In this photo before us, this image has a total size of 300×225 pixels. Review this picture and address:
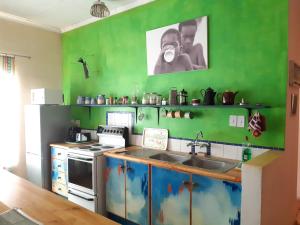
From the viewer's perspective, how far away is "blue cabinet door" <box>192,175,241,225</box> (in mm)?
1937

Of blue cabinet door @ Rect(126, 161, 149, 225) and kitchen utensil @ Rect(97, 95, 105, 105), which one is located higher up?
kitchen utensil @ Rect(97, 95, 105, 105)

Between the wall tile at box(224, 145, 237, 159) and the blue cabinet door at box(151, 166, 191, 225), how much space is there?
1.95 ft

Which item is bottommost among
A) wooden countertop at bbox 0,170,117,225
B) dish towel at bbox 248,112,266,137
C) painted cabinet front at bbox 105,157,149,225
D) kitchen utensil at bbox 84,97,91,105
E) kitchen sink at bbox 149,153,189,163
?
painted cabinet front at bbox 105,157,149,225

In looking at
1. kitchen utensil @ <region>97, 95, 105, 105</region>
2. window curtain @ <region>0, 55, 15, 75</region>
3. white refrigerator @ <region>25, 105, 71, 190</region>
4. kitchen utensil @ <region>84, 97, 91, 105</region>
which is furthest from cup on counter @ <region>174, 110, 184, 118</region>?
window curtain @ <region>0, 55, 15, 75</region>

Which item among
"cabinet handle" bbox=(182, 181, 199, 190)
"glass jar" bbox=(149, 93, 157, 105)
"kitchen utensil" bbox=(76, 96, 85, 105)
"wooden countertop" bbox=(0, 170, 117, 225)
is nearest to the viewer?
"wooden countertop" bbox=(0, 170, 117, 225)

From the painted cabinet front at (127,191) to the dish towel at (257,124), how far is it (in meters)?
1.14

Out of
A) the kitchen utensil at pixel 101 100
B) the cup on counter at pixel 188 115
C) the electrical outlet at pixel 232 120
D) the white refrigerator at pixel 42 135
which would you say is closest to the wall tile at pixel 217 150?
the electrical outlet at pixel 232 120

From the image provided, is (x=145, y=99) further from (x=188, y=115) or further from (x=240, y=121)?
(x=240, y=121)

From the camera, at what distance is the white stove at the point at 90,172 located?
2898mm

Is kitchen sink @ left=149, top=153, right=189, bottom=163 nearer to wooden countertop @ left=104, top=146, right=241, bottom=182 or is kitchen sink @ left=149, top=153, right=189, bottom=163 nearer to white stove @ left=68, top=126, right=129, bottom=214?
wooden countertop @ left=104, top=146, right=241, bottom=182

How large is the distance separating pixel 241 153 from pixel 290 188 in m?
0.64

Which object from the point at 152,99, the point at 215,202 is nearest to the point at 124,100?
the point at 152,99

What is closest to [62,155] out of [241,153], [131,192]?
[131,192]

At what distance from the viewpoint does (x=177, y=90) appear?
2.89 m
